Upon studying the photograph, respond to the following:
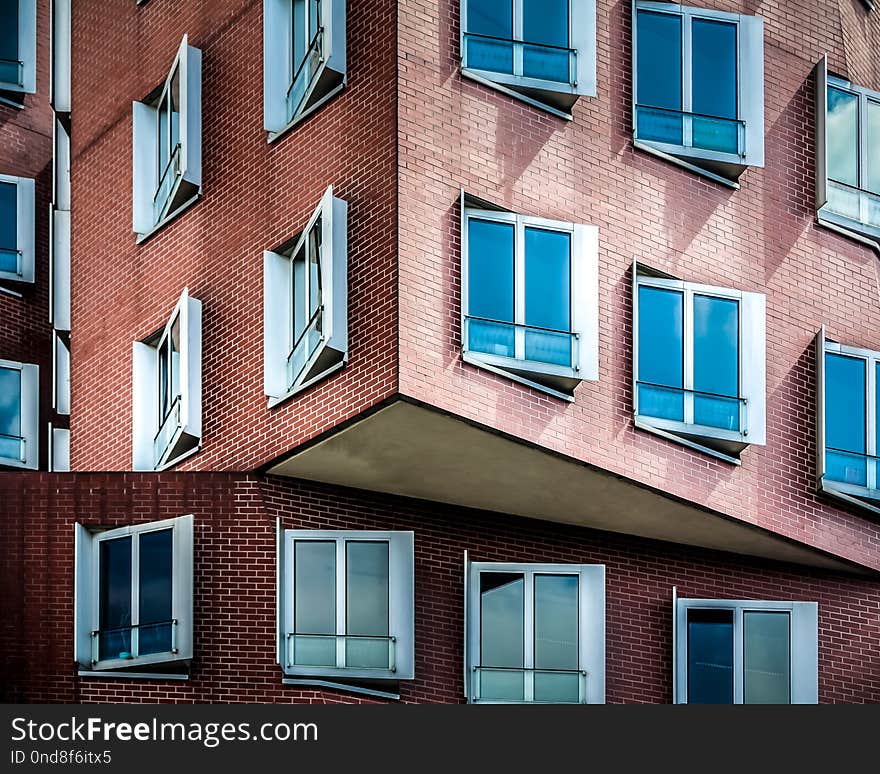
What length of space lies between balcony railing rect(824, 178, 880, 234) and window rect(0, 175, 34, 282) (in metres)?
13.4

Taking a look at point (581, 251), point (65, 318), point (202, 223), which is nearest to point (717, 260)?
point (581, 251)

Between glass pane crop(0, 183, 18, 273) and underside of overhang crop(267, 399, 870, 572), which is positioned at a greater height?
glass pane crop(0, 183, 18, 273)

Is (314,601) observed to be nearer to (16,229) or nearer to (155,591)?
(155,591)

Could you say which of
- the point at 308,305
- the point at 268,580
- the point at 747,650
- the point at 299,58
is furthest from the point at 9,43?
the point at 747,650

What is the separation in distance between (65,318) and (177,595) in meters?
6.96

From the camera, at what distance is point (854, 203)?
27.9 meters

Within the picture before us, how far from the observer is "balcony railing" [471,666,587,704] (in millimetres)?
25422

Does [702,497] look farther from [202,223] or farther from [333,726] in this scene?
[202,223]

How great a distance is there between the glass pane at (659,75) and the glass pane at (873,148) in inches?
121

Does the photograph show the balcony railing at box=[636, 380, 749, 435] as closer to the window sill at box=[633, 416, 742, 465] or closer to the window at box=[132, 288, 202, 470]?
the window sill at box=[633, 416, 742, 465]

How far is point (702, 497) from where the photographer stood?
2569 centimetres

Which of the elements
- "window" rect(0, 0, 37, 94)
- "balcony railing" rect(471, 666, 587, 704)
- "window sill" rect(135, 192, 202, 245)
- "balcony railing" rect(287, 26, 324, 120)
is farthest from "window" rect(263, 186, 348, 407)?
"window" rect(0, 0, 37, 94)

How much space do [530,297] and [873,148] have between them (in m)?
6.02

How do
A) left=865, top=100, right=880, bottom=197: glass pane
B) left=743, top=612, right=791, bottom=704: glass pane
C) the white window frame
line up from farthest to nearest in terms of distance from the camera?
left=865, top=100, right=880, bottom=197: glass pane → the white window frame → left=743, top=612, right=791, bottom=704: glass pane
